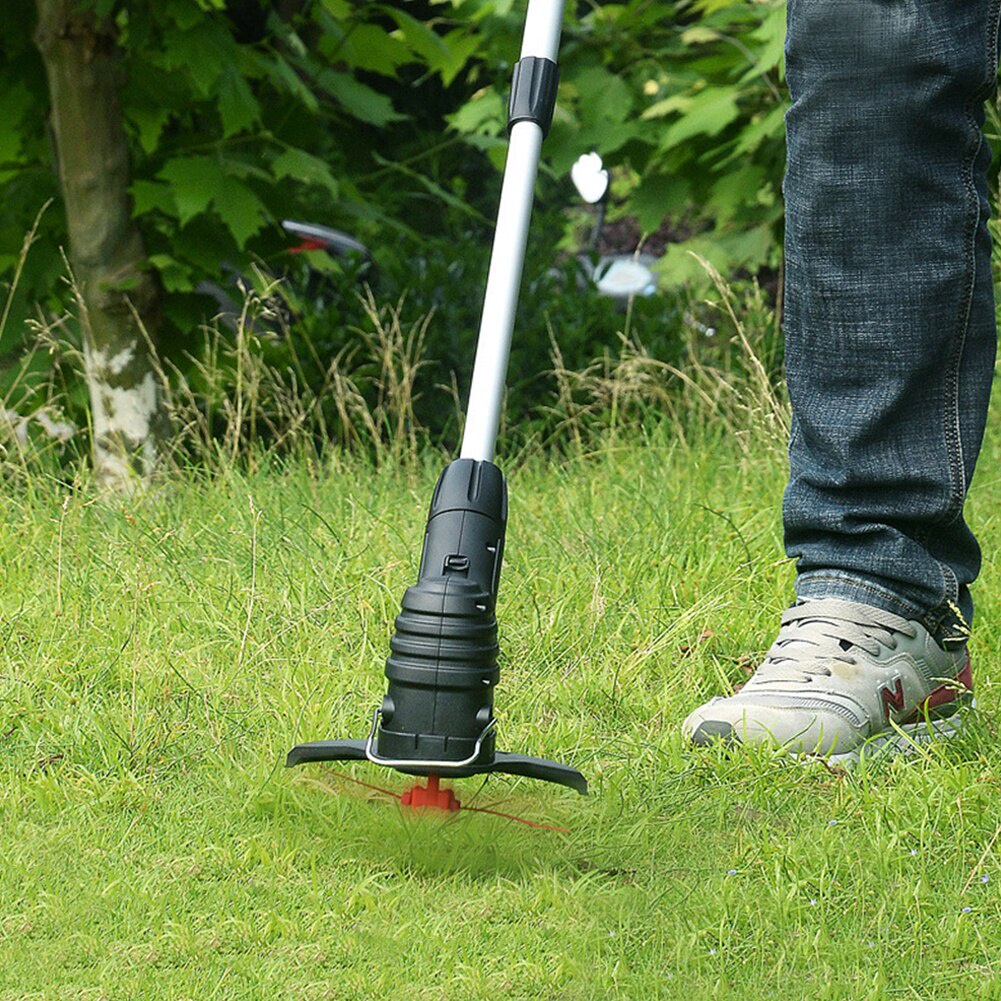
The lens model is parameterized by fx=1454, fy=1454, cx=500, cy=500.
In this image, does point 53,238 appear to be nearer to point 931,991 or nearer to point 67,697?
point 67,697

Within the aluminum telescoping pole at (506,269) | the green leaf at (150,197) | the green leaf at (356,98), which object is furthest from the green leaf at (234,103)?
the aluminum telescoping pole at (506,269)

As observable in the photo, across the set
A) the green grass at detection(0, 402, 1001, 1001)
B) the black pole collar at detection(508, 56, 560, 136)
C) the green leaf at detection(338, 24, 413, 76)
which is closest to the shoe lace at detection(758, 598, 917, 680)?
the green grass at detection(0, 402, 1001, 1001)

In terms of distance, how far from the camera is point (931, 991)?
54.1 inches

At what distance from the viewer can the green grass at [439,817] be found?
140 cm

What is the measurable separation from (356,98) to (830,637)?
2986 mm

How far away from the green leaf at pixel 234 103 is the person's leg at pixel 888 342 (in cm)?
208

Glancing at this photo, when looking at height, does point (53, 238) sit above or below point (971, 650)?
above

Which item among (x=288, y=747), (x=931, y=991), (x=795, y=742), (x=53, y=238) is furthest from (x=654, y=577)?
(x=53, y=238)

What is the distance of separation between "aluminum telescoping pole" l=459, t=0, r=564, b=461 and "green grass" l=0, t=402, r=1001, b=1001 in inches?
17.0

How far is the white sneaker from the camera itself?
76.2 inches

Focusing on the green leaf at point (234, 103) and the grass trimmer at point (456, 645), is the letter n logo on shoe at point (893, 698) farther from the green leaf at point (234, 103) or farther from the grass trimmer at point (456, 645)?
the green leaf at point (234, 103)

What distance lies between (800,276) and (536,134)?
531mm

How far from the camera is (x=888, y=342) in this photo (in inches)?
83.0

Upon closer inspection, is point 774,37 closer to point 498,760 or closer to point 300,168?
point 300,168
